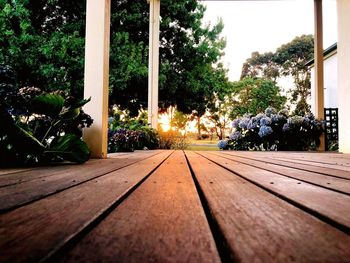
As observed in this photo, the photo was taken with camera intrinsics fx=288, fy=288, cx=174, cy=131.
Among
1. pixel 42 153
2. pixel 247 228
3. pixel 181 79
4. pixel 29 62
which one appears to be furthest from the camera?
pixel 181 79

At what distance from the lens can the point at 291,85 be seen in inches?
663

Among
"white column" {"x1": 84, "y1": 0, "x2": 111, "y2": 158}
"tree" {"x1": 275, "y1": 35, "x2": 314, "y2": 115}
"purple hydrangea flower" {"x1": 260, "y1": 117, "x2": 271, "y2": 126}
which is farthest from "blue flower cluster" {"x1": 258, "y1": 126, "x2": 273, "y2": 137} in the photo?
"tree" {"x1": 275, "y1": 35, "x2": 314, "y2": 115}

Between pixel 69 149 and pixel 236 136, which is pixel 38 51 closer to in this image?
pixel 236 136

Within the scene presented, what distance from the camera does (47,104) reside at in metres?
1.75

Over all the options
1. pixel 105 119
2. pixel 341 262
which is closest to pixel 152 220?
pixel 341 262

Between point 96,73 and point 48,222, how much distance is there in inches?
86.9

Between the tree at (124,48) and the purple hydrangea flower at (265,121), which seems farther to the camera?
the tree at (124,48)

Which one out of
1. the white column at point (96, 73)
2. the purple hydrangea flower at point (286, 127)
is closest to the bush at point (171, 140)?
the purple hydrangea flower at point (286, 127)

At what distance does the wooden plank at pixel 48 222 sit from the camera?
13.0 inches

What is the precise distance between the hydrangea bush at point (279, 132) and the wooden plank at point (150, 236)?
15.0 ft

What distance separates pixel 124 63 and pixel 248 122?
3.99m

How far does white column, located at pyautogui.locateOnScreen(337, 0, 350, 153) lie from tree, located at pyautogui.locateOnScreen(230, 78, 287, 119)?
6938 millimetres

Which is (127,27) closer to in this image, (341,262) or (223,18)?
(223,18)

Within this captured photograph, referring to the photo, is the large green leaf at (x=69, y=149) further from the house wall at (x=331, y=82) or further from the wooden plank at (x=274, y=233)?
the house wall at (x=331, y=82)
